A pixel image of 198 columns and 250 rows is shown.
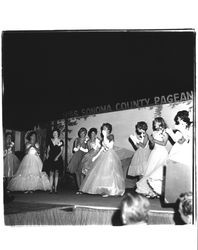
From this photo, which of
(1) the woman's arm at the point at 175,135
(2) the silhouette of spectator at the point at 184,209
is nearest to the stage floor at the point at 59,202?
(2) the silhouette of spectator at the point at 184,209

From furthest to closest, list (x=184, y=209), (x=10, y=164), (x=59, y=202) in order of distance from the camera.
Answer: (x=10, y=164) → (x=59, y=202) → (x=184, y=209)

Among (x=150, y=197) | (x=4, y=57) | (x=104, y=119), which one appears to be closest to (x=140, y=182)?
(x=150, y=197)

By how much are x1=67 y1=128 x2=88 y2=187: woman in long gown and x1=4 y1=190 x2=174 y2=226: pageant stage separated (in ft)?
1.09

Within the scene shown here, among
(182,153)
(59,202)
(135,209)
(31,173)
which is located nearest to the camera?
(135,209)

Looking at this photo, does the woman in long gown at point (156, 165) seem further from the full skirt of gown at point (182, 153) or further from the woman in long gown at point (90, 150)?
the woman in long gown at point (90, 150)

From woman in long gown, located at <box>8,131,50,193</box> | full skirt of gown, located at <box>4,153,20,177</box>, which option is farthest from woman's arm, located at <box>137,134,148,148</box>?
full skirt of gown, located at <box>4,153,20,177</box>

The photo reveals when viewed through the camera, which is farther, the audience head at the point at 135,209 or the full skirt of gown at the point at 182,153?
the full skirt of gown at the point at 182,153

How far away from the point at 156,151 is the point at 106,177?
769mm

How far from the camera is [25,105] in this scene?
466 centimetres

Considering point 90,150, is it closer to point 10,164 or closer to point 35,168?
point 35,168

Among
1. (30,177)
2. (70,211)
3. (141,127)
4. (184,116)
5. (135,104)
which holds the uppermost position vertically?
(135,104)

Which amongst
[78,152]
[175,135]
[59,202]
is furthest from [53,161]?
[175,135]

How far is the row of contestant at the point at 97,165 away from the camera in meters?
4.57

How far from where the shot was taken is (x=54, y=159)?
471 cm
